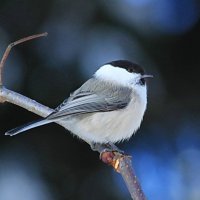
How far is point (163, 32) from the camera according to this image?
2.89 m

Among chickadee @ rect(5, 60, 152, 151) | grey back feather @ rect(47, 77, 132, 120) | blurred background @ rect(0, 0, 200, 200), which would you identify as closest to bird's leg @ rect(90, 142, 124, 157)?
chickadee @ rect(5, 60, 152, 151)

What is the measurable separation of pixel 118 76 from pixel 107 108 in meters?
0.22

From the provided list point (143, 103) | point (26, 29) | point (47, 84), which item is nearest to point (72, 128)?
point (143, 103)

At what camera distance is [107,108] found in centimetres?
227

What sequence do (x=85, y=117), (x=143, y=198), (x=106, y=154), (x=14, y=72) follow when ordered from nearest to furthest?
(x=143, y=198), (x=106, y=154), (x=85, y=117), (x=14, y=72)

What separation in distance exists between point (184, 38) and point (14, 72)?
873mm

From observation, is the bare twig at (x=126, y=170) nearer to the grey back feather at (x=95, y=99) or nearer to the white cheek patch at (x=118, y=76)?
the grey back feather at (x=95, y=99)

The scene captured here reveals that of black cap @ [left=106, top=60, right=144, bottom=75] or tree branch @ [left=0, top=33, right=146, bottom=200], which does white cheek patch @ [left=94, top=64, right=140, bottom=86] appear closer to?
black cap @ [left=106, top=60, right=144, bottom=75]

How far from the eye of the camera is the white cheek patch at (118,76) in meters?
2.43

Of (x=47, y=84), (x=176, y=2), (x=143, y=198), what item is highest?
(x=176, y=2)

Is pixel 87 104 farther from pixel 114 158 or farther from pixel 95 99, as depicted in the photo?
pixel 114 158

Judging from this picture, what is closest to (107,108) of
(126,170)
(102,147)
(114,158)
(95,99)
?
(95,99)

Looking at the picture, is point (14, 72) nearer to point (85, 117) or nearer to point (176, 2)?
point (85, 117)

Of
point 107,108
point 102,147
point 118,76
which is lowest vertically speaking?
point 102,147
